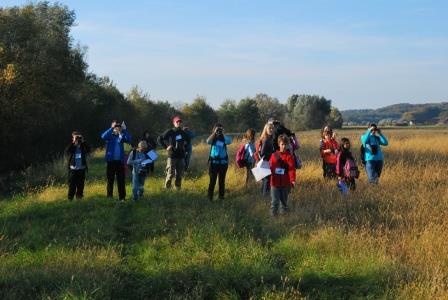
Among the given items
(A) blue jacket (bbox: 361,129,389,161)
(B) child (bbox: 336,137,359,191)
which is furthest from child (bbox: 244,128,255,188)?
(A) blue jacket (bbox: 361,129,389,161)

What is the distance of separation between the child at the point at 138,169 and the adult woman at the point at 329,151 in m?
4.83

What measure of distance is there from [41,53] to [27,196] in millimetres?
12527

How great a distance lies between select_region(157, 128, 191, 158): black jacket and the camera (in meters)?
13.9

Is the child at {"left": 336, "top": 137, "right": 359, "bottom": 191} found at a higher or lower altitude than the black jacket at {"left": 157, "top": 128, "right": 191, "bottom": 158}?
lower

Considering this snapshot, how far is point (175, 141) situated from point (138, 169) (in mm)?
1318

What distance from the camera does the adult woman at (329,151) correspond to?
1356 centimetres

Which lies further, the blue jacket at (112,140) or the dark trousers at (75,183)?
the dark trousers at (75,183)

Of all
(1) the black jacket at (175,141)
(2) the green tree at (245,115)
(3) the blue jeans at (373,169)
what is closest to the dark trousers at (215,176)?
(1) the black jacket at (175,141)

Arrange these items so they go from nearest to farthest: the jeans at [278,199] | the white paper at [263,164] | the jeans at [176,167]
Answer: the jeans at [278,199] < the white paper at [263,164] < the jeans at [176,167]

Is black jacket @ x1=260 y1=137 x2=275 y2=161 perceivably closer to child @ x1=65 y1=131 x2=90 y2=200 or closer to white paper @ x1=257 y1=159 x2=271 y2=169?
white paper @ x1=257 y1=159 x2=271 y2=169

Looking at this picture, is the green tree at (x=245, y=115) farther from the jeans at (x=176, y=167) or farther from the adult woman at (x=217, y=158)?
the adult woman at (x=217, y=158)

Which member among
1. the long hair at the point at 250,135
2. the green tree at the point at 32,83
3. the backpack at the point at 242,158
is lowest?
the backpack at the point at 242,158

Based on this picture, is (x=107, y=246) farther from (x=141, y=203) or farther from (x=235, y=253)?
(x=141, y=203)

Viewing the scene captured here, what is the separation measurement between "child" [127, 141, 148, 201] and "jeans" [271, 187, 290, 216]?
4.27 m
